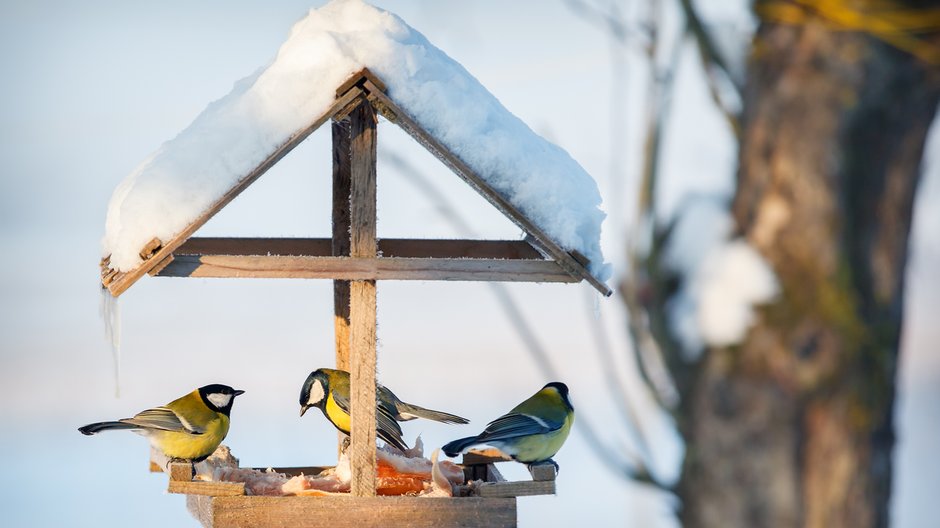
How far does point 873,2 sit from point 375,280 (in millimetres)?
2012

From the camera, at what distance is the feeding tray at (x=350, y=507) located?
13.0 ft

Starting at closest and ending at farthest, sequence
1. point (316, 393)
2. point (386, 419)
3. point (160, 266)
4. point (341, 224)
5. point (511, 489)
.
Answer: point (160, 266)
point (511, 489)
point (386, 419)
point (316, 393)
point (341, 224)

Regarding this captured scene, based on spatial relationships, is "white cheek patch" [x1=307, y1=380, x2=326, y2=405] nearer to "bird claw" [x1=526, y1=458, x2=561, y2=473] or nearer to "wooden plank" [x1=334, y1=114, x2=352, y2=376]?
"wooden plank" [x1=334, y1=114, x2=352, y2=376]

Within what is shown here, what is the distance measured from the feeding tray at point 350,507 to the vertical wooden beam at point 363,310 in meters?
0.09

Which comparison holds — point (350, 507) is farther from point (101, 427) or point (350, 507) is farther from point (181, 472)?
point (101, 427)

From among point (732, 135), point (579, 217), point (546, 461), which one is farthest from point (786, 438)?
point (546, 461)

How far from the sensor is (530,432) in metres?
4.49

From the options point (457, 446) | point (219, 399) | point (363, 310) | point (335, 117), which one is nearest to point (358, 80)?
point (335, 117)

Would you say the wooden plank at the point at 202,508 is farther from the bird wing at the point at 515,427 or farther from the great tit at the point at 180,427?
the bird wing at the point at 515,427

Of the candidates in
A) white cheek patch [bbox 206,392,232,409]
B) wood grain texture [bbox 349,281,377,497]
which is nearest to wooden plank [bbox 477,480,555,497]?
wood grain texture [bbox 349,281,377,497]

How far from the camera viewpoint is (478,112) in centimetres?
399

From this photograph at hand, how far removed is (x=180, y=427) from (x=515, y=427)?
1.32 metres

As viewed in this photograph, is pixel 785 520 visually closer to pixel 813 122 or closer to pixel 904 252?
pixel 904 252

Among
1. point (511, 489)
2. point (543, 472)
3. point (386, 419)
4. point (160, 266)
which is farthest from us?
point (386, 419)
